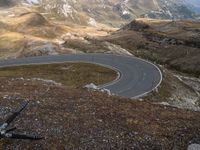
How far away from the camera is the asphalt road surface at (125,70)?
8129 cm

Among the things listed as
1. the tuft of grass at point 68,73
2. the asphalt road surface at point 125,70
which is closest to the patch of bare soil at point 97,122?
the asphalt road surface at point 125,70

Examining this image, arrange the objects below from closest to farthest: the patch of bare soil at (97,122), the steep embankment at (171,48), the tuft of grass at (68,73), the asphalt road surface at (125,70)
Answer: the patch of bare soil at (97,122) → the asphalt road surface at (125,70) → the tuft of grass at (68,73) → the steep embankment at (171,48)

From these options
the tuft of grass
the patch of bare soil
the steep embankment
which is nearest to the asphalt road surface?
the tuft of grass

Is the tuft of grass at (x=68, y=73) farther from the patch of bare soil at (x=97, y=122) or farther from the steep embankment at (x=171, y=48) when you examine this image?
the patch of bare soil at (x=97, y=122)

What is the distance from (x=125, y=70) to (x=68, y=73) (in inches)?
602

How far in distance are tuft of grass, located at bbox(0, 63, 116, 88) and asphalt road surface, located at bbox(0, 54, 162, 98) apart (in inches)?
143


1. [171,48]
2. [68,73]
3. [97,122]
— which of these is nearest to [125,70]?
[68,73]

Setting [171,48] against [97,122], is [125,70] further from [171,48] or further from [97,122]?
[97,122]

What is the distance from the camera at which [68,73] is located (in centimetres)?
9644

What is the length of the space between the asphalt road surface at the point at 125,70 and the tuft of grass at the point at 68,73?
3637 mm

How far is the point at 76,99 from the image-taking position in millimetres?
39281

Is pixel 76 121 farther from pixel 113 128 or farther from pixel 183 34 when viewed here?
pixel 183 34

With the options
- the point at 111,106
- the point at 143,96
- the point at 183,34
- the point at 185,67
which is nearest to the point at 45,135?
the point at 111,106

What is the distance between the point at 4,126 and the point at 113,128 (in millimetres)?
9493
